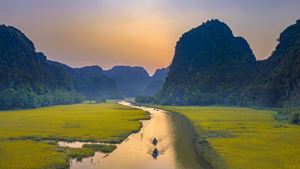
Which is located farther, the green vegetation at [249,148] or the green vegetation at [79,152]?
the green vegetation at [79,152]

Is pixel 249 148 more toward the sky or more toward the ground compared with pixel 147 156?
more toward the sky

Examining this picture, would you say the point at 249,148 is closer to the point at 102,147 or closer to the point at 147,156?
the point at 147,156

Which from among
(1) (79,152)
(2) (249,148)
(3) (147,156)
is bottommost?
(3) (147,156)

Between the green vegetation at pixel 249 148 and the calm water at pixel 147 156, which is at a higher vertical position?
the green vegetation at pixel 249 148

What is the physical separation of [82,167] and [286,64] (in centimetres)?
13217

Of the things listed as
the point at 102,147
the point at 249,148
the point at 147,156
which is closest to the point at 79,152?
the point at 102,147

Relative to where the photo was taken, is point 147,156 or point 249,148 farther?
point 249,148

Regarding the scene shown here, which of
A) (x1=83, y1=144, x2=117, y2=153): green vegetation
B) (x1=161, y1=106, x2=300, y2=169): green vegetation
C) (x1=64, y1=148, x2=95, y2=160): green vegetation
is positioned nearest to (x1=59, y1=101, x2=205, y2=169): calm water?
(x1=83, y1=144, x2=117, y2=153): green vegetation

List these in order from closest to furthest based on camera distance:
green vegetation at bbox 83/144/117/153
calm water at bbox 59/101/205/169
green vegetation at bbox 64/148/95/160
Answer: calm water at bbox 59/101/205/169
green vegetation at bbox 64/148/95/160
green vegetation at bbox 83/144/117/153

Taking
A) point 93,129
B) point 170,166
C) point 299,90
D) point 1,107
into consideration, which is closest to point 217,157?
point 170,166

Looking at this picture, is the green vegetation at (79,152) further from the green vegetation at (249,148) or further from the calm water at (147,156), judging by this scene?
the green vegetation at (249,148)

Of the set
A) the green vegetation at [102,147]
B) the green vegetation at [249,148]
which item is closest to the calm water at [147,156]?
the green vegetation at [102,147]

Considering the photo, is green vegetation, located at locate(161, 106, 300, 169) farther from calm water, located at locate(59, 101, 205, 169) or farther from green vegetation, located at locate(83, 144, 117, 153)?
green vegetation, located at locate(83, 144, 117, 153)

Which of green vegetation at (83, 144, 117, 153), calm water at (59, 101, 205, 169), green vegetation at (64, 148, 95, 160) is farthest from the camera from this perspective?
green vegetation at (83, 144, 117, 153)
